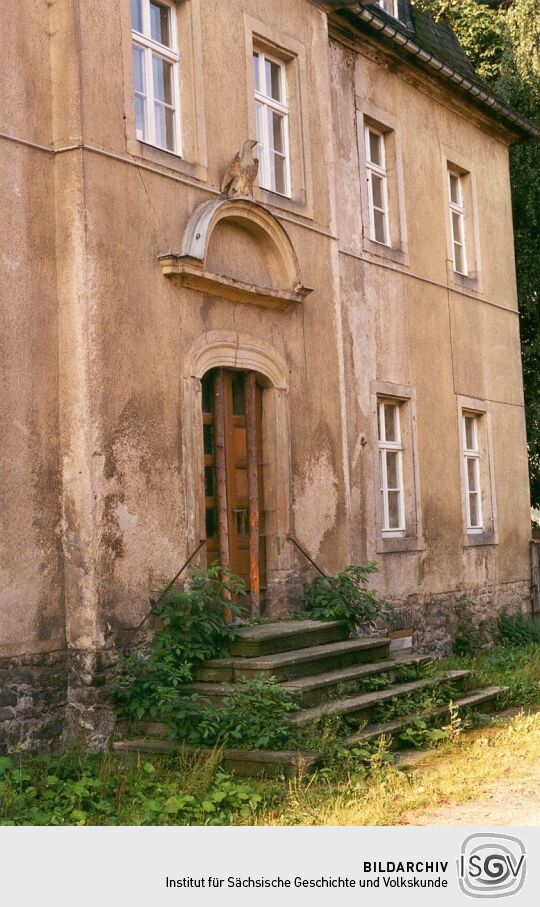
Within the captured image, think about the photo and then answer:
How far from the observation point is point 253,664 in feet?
29.2

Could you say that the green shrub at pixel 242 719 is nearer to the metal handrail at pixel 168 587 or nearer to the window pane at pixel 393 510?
the metal handrail at pixel 168 587

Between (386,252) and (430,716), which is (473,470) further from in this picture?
(430,716)

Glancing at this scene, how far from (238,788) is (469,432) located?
9.04 metres

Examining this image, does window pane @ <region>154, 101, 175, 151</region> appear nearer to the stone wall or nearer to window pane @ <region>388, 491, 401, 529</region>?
the stone wall

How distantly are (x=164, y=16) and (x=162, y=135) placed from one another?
1125mm

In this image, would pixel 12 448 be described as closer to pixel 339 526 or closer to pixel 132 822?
pixel 132 822

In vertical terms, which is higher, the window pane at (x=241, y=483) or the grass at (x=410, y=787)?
the window pane at (x=241, y=483)

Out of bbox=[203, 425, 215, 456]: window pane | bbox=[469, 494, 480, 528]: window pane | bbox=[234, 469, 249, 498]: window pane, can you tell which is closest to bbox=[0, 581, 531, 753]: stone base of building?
bbox=[203, 425, 215, 456]: window pane

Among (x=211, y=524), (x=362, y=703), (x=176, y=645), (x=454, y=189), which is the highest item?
(x=454, y=189)

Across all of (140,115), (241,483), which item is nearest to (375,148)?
(140,115)

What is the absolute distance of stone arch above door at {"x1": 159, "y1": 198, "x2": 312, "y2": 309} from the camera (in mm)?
9656

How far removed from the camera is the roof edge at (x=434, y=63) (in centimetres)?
1261

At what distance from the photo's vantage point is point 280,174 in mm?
11617

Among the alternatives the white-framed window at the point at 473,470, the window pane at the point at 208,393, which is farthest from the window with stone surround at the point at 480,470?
the window pane at the point at 208,393
